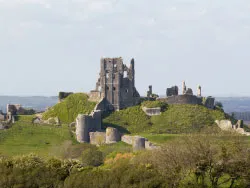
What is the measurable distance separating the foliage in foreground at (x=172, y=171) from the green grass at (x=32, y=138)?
22.1 metres

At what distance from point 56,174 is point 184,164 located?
1040 cm

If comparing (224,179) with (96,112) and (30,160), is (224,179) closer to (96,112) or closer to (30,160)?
(30,160)

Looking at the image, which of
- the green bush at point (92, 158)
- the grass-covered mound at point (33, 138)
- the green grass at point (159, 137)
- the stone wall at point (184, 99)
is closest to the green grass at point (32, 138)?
the grass-covered mound at point (33, 138)

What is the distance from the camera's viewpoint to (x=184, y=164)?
45.6 m

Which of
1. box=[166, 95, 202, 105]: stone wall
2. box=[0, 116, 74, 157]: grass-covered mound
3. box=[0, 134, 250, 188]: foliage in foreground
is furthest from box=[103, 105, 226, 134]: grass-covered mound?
box=[0, 134, 250, 188]: foliage in foreground

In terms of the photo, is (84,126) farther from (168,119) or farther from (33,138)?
(168,119)

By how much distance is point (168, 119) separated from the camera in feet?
282

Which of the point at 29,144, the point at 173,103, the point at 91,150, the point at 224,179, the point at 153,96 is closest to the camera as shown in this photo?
the point at 224,179

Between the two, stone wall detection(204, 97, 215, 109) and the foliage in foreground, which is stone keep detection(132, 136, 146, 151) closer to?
the foliage in foreground

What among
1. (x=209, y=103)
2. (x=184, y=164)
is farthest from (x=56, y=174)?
(x=209, y=103)

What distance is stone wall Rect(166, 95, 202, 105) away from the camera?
91.8 meters

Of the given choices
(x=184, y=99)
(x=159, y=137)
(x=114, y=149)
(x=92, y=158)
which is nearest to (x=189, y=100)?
(x=184, y=99)

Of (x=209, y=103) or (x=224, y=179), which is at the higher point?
(x=209, y=103)

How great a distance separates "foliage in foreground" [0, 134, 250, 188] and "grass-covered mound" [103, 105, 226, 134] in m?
33.6
